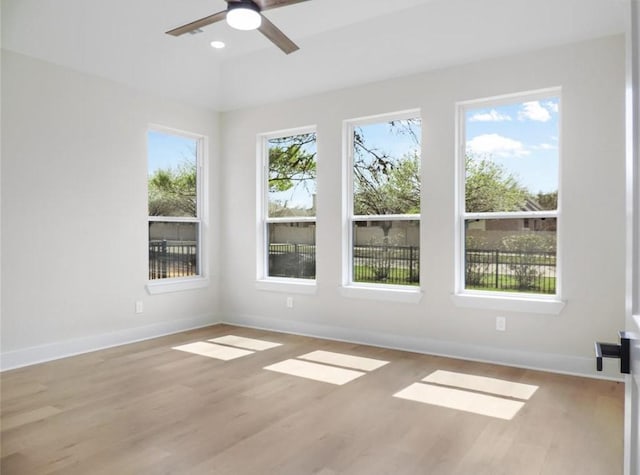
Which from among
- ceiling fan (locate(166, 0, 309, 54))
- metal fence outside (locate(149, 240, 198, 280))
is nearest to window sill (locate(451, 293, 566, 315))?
ceiling fan (locate(166, 0, 309, 54))

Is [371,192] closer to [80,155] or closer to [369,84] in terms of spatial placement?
[369,84]

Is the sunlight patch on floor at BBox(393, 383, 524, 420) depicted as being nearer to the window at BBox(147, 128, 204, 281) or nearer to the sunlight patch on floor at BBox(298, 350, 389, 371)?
the sunlight patch on floor at BBox(298, 350, 389, 371)

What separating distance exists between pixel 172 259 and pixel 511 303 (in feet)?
12.5

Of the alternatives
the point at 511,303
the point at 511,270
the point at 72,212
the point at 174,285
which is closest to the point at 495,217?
Result: the point at 511,270

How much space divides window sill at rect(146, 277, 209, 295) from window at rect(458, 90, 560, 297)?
320cm

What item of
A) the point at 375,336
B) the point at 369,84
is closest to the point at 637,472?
the point at 375,336

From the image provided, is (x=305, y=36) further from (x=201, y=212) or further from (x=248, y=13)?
(x=201, y=212)

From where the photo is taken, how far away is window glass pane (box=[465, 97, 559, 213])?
4.10 meters

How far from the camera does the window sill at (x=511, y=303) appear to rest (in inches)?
156

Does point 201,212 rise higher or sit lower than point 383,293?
higher

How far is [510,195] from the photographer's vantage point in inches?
169

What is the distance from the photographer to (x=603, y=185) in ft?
12.3

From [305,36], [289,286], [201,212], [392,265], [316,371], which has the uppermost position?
[305,36]

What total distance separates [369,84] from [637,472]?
454 centimetres
